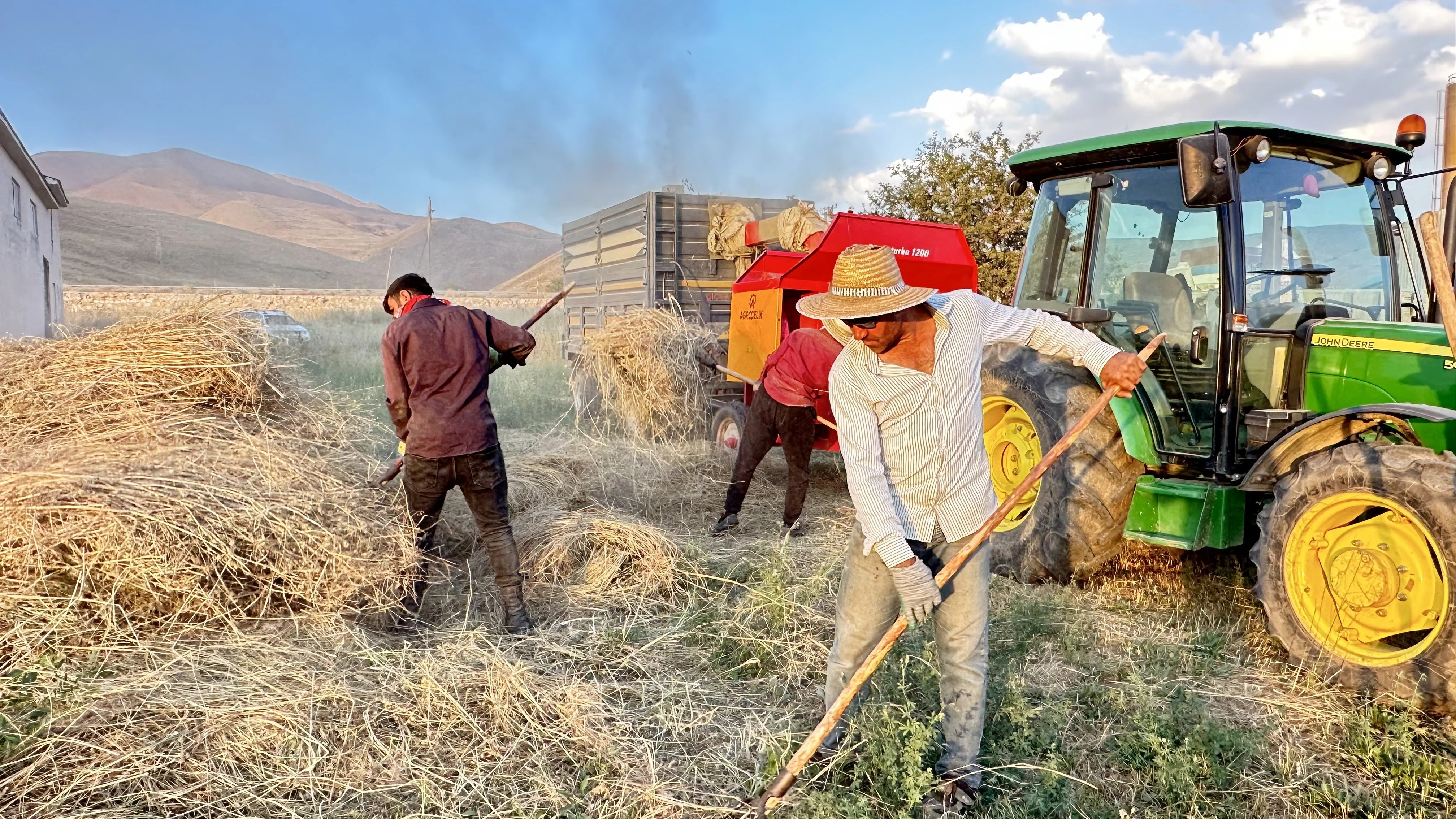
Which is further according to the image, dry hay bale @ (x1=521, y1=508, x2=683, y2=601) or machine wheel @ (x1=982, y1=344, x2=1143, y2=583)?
dry hay bale @ (x1=521, y1=508, x2=683, y2=601)

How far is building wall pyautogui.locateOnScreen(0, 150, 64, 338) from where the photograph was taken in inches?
531

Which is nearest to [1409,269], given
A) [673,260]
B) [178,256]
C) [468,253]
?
[673,260]

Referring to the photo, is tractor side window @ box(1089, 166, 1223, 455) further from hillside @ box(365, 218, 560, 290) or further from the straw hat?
hillside @ box(365, 218, 560, 290)

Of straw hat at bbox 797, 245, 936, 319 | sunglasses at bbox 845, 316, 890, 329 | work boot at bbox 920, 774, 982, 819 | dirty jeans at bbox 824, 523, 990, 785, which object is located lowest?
work boot at bbox 920, 774, 982, 819

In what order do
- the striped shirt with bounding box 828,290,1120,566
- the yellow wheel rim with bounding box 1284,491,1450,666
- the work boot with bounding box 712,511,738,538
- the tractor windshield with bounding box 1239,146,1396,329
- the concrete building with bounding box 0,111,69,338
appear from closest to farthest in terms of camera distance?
the striped shirt with bounding box 828,290,1120,566 < the yellow wheel rim with bounding box 1284,491,1450,666 < the tractor windshield with bounding box 1239,146,1396,329 < the work boot with bounding box 712,511,738,538 < the concrete building with bounding box 0,111,69,338

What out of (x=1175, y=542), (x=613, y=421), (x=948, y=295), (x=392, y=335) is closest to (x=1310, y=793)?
(x=1175, y=542)

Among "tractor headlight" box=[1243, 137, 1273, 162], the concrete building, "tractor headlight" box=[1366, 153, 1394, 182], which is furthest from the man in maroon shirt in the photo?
the concrete building

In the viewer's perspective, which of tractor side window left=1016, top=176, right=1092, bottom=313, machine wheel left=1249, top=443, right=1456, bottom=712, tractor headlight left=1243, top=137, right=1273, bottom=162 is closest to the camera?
machine wheel left=1249, top=443, right=1456, bottom=712

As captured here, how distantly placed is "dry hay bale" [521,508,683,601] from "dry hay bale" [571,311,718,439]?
247cm

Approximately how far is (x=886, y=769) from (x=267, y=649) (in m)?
2.52

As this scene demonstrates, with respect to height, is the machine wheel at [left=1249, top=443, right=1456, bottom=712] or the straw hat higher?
the straw hat

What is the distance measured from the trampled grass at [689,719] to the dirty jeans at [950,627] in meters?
0.15

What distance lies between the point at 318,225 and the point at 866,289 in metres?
138

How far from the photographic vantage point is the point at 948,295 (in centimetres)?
281
